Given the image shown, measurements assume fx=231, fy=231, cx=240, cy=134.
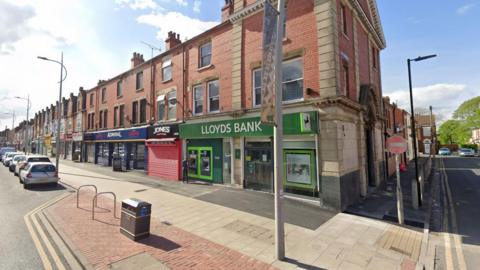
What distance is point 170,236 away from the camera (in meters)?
6.79

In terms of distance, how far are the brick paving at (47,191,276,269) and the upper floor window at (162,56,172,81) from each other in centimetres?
1285

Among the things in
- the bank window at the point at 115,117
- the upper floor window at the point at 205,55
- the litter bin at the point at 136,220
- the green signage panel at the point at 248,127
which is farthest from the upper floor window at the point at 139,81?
the litter bin at the point at 136,220

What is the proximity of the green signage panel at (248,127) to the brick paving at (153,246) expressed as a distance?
19.9 ft

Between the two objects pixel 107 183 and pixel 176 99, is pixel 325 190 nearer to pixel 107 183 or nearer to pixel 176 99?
pixel 176 99

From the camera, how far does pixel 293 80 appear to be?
1131 centimetres

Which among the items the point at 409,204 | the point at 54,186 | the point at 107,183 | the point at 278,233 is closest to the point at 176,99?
the point at 107,183

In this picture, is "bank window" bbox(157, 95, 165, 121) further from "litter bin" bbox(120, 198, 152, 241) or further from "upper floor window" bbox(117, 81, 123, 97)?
"litter bin" bbox(120, 198, 152, 241)

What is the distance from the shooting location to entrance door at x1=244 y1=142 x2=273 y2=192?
39.3 ft

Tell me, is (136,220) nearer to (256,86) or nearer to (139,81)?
(256,86)

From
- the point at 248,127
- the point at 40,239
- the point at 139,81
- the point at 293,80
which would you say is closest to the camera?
the point at 40,239

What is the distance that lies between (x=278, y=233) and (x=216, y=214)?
396 cm

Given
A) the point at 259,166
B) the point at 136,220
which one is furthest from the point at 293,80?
the point at 136,220

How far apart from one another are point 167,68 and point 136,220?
49.4 ft

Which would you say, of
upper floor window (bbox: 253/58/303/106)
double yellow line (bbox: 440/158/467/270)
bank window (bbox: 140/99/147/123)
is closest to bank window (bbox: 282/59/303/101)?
upper floor window (bbox: 253/58/303/106)
